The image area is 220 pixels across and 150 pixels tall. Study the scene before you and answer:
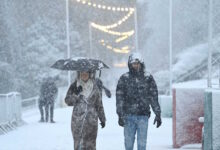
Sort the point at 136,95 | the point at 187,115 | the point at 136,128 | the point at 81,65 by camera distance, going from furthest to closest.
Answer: the point at 187,115
the point at 81,65
the point at 136,128
the point at 136,95

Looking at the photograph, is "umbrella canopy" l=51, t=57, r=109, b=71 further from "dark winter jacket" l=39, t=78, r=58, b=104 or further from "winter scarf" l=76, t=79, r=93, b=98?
"dark winter jacket" l=39, t=78, r=58, b=104

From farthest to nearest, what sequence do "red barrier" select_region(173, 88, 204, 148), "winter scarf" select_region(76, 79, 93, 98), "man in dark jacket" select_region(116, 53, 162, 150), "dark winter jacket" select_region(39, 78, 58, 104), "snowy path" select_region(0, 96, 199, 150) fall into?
1. "dark winter jacket" select_region(39, 78, 58, 104)
2. "snowy path" select_region(0, 96, 199, 150)
3. "red barrier" select_region(173, 88, 204, 148)
4. "winter scarf" select_region(76, 79, 93, 98)
5. "man in dark jacket" select_region(116, 53, 162, 150)

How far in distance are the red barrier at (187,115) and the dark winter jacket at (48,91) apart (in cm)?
840

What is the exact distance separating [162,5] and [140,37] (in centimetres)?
787

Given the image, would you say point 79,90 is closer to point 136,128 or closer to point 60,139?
point 136,128

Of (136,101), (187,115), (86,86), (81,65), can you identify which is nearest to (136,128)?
(136,101)

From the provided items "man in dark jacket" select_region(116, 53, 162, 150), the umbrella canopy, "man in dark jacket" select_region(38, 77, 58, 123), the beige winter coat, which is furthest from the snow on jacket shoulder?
"man in dark jacket" select_region(38, 77, 58, 123)

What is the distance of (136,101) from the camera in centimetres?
771

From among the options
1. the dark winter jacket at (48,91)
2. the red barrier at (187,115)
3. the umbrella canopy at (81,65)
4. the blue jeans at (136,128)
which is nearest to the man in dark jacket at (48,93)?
the dark winter jacket at (48,91)

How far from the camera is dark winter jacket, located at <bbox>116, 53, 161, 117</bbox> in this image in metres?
7.69

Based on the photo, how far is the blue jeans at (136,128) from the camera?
7688 millimetres

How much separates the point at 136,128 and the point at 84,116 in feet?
2.55

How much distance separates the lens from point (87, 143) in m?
7.86

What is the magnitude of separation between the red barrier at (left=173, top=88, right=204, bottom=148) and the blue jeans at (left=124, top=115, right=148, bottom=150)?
2970 millimetres
